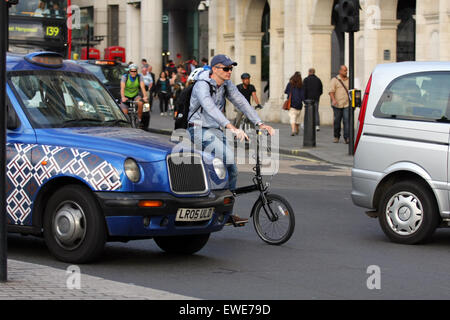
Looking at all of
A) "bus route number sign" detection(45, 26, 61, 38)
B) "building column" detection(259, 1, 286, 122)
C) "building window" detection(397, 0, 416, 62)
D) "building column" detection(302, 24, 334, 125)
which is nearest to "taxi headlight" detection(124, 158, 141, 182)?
"bus route number sign" detection(45, 26, 61, 38)

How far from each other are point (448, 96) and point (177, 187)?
10.4ft

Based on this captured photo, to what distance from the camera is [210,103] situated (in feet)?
33.6

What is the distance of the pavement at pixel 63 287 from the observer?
7147 mm

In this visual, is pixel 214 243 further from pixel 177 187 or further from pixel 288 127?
pixel 288 127

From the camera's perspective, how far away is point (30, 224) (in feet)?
30.0

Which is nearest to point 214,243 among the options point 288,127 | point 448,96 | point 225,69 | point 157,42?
point 225,69

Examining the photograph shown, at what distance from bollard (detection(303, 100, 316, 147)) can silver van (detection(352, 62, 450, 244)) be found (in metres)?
13.0

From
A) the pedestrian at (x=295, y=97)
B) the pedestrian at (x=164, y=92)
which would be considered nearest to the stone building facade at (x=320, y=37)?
the pedestrian at (x=295, y=97)

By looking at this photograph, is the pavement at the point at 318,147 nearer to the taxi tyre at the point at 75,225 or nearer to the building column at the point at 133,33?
the taxi tyre at the point at 75,225

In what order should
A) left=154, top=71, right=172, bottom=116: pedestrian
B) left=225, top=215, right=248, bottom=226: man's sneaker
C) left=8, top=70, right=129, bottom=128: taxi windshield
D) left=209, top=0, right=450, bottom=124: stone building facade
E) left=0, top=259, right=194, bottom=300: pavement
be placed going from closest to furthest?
left=0, top=259, right=194, bottom=300: pavement < left=8, top=70, right=129, bottom=128: taxi windshield < left=225, top=215, right=248, bottom=226: man's sneaker < left=209, top=0, right=450, bottom=124: stone building facade < left=154, top=71, right=172, bottom=116: pedestrian

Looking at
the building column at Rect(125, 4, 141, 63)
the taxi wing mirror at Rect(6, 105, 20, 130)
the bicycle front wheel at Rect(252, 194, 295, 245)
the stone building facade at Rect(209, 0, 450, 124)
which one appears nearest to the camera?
the taxi wing mirror at Rect(6, 105, 20, 130)

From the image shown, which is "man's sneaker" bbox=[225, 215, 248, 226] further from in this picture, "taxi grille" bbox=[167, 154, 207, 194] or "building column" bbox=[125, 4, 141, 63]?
"building column" bbox=[125, 4, 141, 63]

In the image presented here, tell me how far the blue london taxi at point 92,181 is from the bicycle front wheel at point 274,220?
2.94ft

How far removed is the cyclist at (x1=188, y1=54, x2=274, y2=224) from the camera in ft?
33.4
